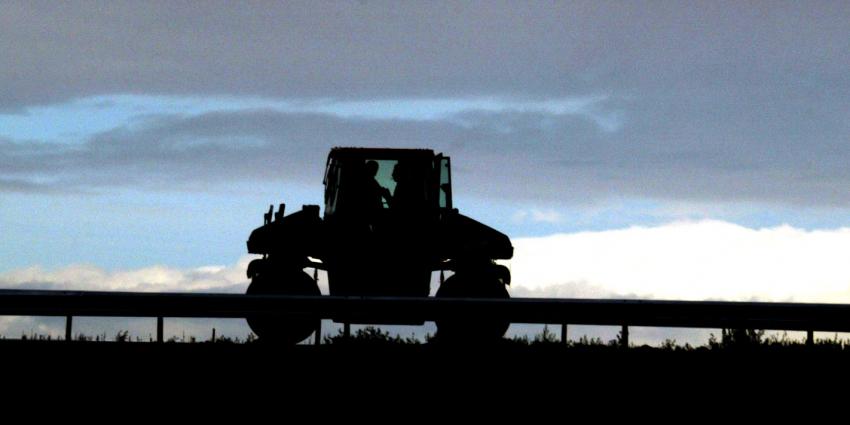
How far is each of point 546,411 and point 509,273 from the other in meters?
9.62

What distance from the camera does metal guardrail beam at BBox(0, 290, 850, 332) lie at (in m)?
12.7

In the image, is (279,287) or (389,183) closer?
(279,287)

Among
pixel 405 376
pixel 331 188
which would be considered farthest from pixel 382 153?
pixel 405 376

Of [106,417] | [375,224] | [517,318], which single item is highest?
[375,224]

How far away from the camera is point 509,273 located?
19.2 metres

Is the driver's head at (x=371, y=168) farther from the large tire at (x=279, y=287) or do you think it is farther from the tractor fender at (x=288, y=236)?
the large tire at (x=279, y=287)

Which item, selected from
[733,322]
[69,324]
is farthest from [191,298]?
[733,322]

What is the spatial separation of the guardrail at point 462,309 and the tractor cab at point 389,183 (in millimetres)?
6723

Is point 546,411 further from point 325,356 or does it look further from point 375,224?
point 375,224

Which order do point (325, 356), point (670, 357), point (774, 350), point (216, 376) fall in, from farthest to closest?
point (774, 350), point (670, 357), point (325, 356), point (216, 376)

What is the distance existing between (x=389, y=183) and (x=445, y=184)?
33.2 inches

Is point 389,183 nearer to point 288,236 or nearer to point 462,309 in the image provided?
point 288,236

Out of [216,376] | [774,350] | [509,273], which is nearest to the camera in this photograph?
[216,376]

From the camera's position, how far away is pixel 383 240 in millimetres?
19516
